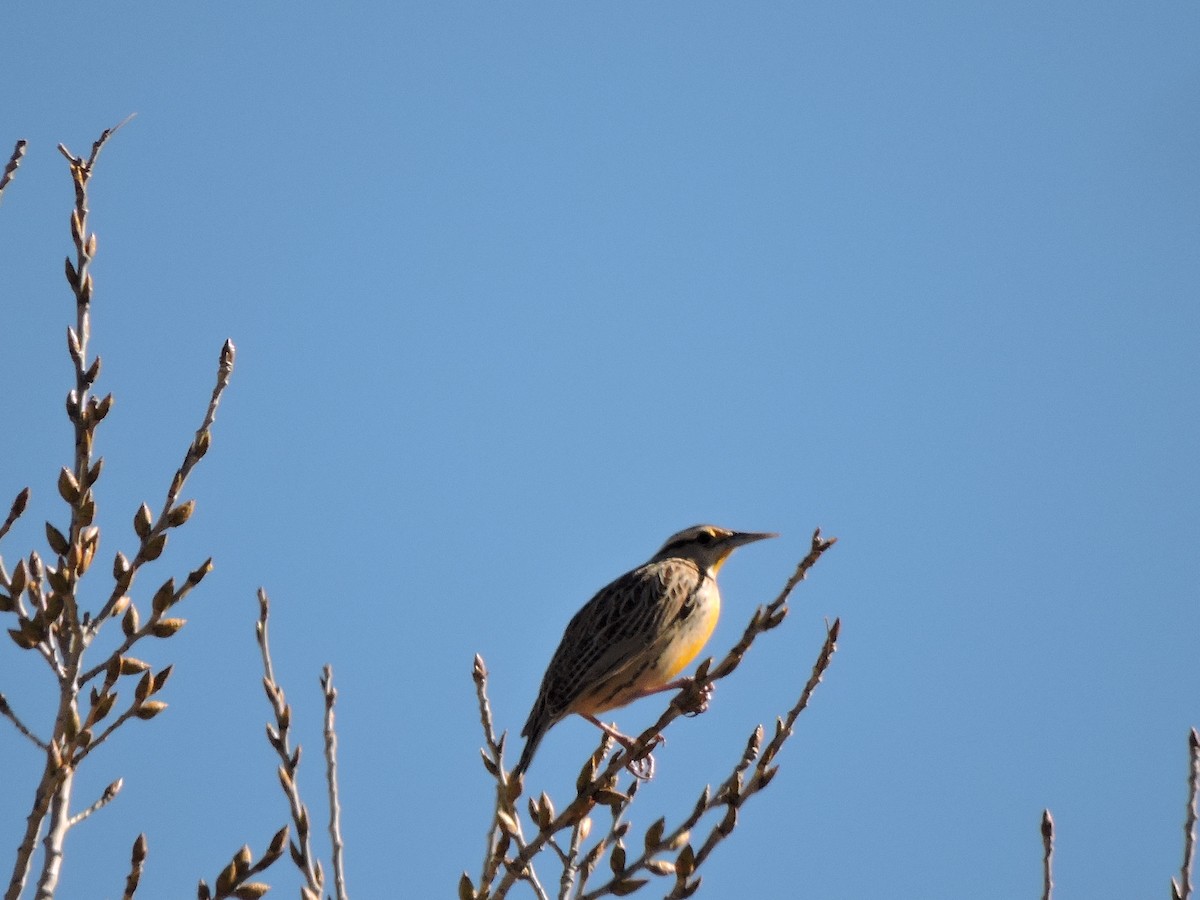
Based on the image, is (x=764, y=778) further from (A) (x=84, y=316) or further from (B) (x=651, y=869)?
(A) (x=84, y=316)

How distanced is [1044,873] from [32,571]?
117 inches

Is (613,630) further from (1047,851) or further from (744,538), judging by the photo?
(1047,851)

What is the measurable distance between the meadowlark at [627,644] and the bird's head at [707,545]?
1.98 ft

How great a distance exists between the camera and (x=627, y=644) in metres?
8.13

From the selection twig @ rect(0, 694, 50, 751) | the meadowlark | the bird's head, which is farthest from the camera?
the bird's head

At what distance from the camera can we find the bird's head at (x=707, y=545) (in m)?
9.58

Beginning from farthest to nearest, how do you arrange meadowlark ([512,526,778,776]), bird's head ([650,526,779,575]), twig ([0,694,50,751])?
1. bird's head ([650,526,779,575])
2. meadowlark ([512,526,778,776])
3. twig ([0,694,50,751])

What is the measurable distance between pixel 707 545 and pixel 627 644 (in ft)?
5.59

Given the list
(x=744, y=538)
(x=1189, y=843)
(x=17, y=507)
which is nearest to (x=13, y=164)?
(x=17, y=507)

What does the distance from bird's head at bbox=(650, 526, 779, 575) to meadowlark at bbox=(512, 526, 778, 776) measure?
60 cm

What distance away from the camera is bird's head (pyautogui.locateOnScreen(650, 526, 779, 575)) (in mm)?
9578

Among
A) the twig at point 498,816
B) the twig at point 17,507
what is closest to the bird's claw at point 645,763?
the twig at point 498,816

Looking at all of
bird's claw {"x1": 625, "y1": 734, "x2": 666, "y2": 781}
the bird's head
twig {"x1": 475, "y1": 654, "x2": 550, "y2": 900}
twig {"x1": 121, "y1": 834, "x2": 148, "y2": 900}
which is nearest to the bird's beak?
the bird's head

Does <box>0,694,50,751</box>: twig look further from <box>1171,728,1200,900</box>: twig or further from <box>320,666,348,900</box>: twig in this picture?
<box>1171,728,1200,900</box>: twig
